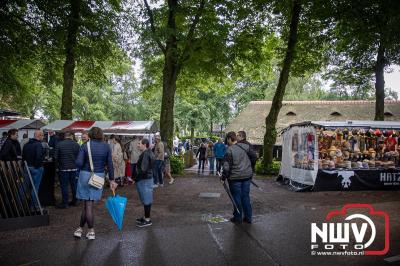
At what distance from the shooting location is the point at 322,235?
669cm

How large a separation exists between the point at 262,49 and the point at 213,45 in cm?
509

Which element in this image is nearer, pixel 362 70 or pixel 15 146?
pixel 15 146

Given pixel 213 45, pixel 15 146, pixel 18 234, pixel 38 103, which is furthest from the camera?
pixel 38 103

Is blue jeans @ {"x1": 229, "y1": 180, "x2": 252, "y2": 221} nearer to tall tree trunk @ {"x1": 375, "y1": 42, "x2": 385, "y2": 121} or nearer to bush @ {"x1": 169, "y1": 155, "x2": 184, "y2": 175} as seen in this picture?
bush @ {"x1": 169, "y1": 155, "x2": 184, "y2": 175}

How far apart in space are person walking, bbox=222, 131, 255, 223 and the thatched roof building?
21.6 metres

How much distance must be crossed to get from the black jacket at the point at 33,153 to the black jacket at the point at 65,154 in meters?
0.44

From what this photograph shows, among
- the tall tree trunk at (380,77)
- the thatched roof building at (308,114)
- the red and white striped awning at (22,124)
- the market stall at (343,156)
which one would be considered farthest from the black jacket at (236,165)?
the thatched roof building at (308,114)

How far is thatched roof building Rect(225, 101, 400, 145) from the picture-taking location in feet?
99.1

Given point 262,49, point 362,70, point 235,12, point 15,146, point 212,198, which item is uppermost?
point 235,12

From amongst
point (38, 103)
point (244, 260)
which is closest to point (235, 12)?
point (244, 260)

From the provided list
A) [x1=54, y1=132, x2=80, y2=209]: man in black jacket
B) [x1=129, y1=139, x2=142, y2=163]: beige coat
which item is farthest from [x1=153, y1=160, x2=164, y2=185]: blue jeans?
[x1=54, y1=132, x2=80, y2=209]: man in black jacket

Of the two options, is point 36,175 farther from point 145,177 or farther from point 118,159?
point 118,159

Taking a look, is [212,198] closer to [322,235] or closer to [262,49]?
[322,235]

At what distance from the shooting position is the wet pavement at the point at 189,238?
526 centimetres
